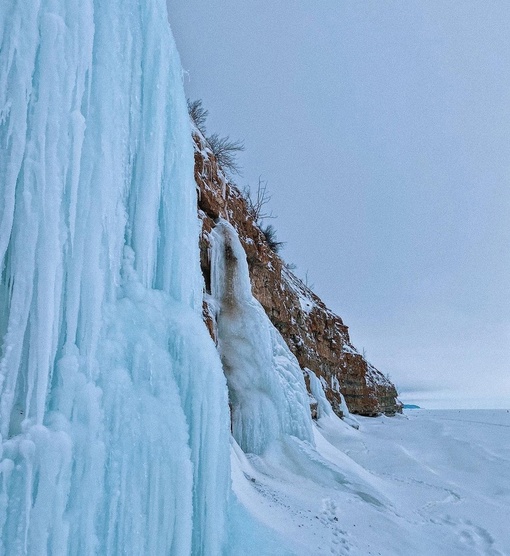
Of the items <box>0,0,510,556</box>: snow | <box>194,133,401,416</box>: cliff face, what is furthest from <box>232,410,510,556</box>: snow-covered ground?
<box>194,133,401,416</box>: cliff face

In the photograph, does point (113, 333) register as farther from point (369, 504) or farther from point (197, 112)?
point (197, 112)

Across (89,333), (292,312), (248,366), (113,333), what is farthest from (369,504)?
(292,312)

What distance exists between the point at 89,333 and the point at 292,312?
10.3 metres

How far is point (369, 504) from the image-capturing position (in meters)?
4.45

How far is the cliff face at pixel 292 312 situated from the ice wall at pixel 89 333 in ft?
11.4

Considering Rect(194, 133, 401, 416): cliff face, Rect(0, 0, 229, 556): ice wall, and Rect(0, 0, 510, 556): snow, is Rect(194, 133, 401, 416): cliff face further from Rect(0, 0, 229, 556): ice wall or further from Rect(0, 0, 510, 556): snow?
Rect(0, 0, 229, 556): ice wall

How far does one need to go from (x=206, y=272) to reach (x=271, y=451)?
3094 millimetres

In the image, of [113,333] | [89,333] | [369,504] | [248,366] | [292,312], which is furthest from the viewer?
[292,312]

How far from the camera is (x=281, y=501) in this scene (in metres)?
4.04

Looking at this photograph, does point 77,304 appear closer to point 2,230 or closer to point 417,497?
point 2,230

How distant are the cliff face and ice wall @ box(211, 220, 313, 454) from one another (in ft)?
1.32

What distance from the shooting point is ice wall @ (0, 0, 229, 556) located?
1686mm

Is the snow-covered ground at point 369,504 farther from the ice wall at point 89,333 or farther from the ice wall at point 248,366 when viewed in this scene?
the ice wall at point 89,333

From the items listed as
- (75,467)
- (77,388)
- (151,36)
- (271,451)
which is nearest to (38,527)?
(75,467)
